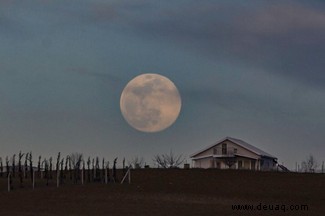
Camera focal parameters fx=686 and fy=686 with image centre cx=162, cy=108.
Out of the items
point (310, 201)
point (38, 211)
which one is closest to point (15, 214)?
point (38, 211)

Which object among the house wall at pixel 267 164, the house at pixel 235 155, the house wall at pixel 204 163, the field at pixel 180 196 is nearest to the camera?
the field at pixel 180 196

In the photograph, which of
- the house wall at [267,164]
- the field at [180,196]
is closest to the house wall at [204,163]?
the house wall at [267,164]

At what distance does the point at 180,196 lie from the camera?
50688 millimetres

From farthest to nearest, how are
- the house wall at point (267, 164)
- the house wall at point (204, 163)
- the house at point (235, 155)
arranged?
the house wall at point (204, 163), the house wall at point (267, 164), the house at point (235, 155)

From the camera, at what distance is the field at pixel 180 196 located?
4178cm

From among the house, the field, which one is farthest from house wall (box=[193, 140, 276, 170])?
the field

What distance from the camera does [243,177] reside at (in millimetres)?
69875

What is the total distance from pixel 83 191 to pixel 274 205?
47.2 ft

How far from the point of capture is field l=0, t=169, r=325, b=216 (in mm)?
41781

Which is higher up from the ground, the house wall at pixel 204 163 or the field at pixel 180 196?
the house wall at pixel 204 163

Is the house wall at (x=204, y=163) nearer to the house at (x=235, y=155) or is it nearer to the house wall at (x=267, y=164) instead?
the house at (x=235, y=155)

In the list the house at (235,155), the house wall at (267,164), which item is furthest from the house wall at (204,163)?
the house wall at (267,164)

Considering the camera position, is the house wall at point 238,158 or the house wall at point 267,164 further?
the house wall at point 267,164

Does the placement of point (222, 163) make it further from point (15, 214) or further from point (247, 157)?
point (15, 214)
